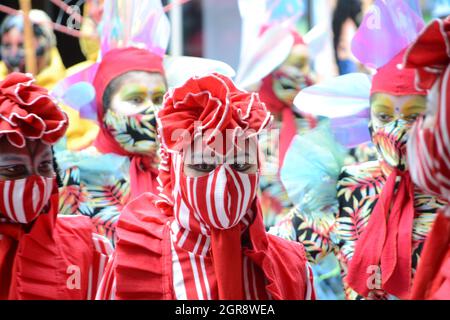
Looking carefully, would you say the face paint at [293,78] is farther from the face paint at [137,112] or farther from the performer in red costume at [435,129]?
the performer in red costume at [435,129]

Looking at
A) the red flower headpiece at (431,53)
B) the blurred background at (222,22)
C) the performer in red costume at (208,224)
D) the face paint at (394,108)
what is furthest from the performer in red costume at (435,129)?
the blurred background at (222,22)

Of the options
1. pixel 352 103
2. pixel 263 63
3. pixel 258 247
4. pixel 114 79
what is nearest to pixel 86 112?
pixel 114 79

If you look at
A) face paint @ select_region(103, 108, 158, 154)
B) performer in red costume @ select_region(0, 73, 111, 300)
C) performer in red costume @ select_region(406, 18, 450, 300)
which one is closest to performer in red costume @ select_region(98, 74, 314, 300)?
performer in red costume @ select_region(0, 73, 111, 300)

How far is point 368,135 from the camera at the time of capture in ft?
10.4

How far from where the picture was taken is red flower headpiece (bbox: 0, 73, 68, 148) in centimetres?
248

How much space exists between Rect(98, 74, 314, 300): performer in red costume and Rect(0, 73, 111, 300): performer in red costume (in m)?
0.25

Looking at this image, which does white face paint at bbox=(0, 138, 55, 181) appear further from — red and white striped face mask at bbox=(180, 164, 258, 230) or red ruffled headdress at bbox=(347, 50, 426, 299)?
red ruffled headdress at bbox=(347, 50, 426, 299)

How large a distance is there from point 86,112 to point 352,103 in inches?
44.1

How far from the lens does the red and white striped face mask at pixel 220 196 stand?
224cm

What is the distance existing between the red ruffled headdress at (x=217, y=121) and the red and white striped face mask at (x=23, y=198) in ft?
1.43

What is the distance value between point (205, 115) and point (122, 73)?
1.31 metres

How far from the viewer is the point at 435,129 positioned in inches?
70.2
